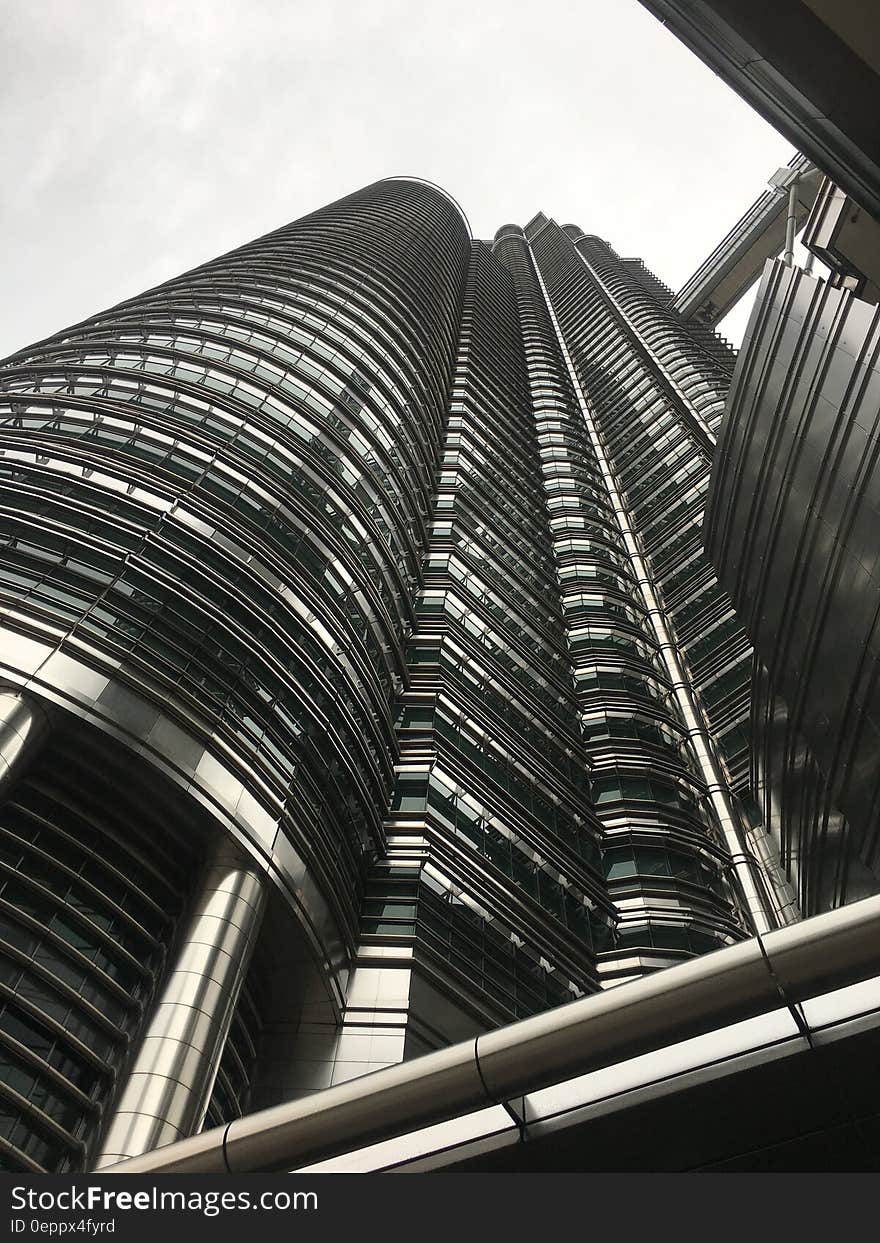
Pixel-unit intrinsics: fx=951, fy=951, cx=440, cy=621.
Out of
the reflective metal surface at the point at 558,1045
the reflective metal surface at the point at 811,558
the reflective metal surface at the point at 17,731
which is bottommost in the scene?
the reflective metal surface at the point at 558,1045

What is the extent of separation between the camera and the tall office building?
16.2 metres

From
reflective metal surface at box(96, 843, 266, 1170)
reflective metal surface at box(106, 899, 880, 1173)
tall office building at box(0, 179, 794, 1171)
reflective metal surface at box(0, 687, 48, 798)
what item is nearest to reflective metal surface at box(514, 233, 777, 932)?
tall office building at box(0, 179, 794, 1171)

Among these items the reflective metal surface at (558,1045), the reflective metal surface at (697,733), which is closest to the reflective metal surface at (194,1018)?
the reflective metal surface at (558,1045)

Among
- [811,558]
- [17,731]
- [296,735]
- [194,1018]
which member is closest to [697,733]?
[811,558]

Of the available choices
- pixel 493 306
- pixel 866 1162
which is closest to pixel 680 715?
pixel 866 1162

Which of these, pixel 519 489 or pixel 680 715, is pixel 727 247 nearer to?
pixel 519 489

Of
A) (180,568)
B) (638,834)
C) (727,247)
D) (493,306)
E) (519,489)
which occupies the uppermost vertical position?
(727,247)

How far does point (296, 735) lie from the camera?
20.8 meters

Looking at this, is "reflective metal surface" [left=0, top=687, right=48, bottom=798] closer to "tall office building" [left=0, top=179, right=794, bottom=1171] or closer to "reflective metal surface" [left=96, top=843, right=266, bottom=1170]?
"tall office building" [left=0, top=179, right=794, bottom=1171]

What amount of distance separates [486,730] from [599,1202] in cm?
2214

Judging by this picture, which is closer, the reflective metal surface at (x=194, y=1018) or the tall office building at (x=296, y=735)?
the reflective metal surface at (x=194, y=1018)

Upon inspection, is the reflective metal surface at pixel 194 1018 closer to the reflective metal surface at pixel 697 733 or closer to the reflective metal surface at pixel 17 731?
the reflective metal surface at pixel 17 731

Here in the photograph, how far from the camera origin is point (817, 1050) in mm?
8938

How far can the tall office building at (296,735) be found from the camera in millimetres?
16219
